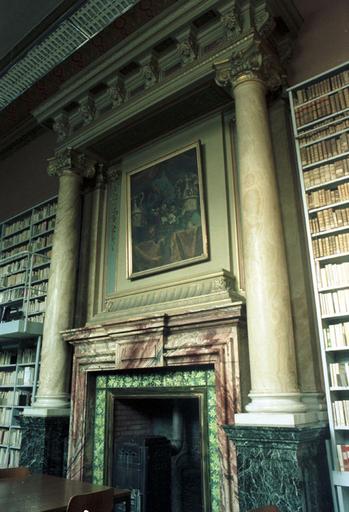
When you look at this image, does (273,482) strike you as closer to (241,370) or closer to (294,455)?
(294,455)

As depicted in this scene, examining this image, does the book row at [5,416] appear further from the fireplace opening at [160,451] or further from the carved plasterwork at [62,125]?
the carved plasterwork at [62,125]

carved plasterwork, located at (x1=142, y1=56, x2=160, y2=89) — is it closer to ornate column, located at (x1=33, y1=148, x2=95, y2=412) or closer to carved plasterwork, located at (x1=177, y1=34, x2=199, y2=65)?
carved plasterwork, located at (x1=177, y1=34, x2=199, y2=65)

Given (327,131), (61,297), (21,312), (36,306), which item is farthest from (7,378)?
(327,131)

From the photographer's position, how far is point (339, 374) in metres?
3.49

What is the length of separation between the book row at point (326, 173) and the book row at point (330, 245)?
1.74 feet

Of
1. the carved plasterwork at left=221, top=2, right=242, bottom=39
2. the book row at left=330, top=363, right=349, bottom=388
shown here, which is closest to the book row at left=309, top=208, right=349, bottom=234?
the book row at left=330, top=363, right=349, bottom=388

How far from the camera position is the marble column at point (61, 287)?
532cm

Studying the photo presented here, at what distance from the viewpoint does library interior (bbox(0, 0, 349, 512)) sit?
11.5 feet

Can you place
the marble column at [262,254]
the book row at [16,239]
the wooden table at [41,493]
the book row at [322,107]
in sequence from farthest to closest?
the book row at [16,239]
the book row at [322,107]
the marble column at [262,254]
the wooden table at [41,493]

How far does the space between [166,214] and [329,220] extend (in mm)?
2179

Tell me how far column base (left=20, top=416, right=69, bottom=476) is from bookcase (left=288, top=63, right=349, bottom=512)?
10.4ft

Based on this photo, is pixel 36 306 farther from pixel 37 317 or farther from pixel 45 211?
pixel 45 211

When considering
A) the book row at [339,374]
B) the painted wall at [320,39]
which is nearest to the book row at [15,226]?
the painted wall at [320,39]

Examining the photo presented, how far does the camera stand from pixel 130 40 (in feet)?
17.7
